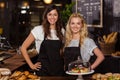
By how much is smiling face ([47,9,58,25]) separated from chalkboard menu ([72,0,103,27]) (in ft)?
7.31

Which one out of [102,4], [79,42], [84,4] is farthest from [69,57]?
[84,4]

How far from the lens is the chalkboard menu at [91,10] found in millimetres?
5605

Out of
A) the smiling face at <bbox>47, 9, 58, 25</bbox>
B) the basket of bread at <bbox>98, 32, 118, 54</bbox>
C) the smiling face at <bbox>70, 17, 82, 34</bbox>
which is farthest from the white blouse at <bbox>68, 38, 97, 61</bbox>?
the basket of bread at <bbox>98, 32, 118, 54</bbox>

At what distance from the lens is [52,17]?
3410 millimetres

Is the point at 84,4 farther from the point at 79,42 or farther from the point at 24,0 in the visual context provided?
the point at 24,0

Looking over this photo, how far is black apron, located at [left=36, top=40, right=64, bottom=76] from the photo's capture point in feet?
11.4

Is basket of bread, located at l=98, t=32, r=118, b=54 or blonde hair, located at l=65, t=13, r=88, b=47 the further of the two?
basket of bread, located at l=98, t=32, r=118, b=54

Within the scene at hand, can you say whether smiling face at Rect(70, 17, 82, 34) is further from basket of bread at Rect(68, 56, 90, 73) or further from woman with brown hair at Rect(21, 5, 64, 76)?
basket of bread at Rect(68, 56, 90, 73)

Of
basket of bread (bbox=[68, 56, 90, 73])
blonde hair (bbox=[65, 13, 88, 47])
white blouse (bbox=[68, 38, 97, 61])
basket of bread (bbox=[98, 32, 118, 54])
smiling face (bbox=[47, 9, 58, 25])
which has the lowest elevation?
basket of bread (bbox=[98, 32, 118, 54])

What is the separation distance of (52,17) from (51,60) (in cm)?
49

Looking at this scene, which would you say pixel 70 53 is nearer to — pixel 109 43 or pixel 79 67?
pixel 79 67

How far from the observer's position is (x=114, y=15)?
207 inches

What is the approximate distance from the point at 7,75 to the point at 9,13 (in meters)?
6.94

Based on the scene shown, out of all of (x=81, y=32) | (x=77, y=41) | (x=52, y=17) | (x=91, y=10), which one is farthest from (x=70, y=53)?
(x=91, y=10)
